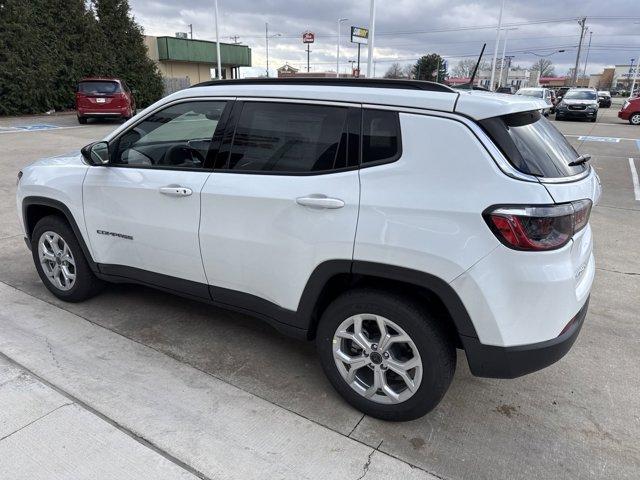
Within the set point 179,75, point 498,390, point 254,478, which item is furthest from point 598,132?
point 179,75

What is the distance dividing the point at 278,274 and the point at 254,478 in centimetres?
107

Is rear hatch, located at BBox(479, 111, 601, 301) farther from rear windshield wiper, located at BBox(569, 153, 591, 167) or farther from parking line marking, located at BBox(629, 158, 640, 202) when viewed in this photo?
parking line marking, located at BBox(629, 158, 640, 202)

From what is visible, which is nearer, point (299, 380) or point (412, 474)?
point (412, 474)

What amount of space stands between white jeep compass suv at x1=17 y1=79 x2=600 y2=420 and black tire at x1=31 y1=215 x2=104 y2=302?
22.2 inches

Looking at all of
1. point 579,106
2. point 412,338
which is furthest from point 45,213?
point 579,106

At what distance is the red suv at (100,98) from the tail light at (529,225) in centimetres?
1947

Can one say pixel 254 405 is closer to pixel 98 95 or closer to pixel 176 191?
pixel 176 191

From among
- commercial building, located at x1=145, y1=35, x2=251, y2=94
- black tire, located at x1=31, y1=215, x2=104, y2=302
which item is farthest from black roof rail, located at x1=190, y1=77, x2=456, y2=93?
commercial building, located at x1=145, y1=35, x2=251, y2=94

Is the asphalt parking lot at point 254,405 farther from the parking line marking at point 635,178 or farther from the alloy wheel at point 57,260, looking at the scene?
the parking line marking at point 635,178

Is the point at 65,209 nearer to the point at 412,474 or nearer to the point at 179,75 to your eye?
the point at 412,474

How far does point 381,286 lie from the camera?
2.60 metres

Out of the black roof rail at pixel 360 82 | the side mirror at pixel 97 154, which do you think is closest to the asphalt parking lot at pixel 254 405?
the side mirror at pixel 97 154

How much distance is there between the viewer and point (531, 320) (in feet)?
7.41

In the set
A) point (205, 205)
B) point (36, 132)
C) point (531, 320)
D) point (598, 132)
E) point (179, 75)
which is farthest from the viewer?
point (179, 75)
